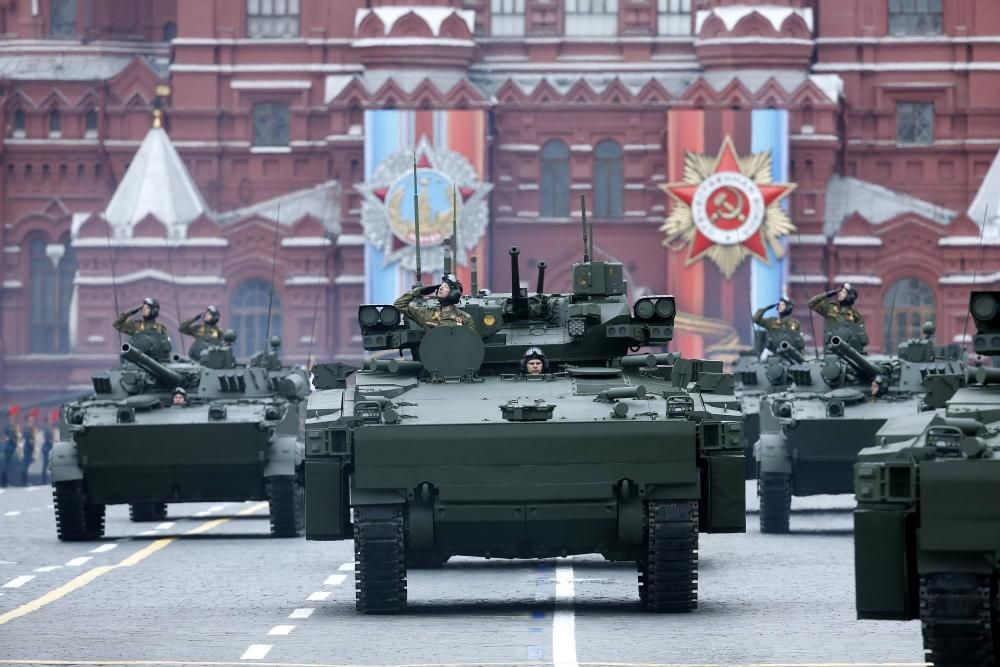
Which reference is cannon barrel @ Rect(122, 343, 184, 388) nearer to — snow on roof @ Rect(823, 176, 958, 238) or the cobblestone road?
the cobblestone road

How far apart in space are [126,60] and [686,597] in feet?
167

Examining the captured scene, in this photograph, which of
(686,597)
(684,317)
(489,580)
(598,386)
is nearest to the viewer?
(686,597)

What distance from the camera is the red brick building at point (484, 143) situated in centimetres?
6244

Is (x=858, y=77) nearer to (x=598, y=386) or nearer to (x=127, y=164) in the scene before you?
(x=127, y=164)

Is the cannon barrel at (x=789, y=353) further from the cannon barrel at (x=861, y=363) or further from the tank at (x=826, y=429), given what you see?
the cannon barrel at (x=861, y=363)

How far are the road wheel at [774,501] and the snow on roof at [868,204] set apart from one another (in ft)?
113

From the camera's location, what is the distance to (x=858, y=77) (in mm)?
64438

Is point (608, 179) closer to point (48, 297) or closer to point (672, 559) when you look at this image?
point (48, 297)

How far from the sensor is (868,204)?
209 feet

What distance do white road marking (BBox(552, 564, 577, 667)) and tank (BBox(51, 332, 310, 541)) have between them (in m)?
6.26

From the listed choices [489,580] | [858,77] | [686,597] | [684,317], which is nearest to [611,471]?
[686,597]

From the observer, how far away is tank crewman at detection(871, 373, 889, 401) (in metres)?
29.4

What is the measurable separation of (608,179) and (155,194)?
405 inches

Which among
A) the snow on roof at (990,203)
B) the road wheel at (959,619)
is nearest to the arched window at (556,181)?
the snow on roof at (990,203)
